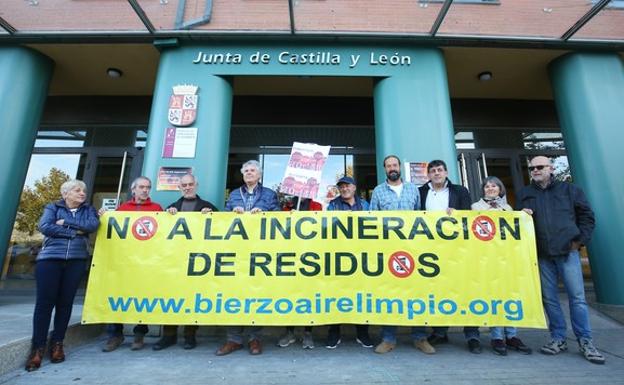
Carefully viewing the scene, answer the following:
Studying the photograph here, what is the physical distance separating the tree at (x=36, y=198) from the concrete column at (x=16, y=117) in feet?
4.94

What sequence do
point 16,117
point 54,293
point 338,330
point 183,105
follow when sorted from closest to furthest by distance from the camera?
point 54,293
point 338,330
point 183,105
point 16,117

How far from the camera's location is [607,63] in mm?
5203

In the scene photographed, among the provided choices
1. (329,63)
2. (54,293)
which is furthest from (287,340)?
(329,63)

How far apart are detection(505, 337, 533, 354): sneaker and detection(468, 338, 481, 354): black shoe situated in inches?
15.6

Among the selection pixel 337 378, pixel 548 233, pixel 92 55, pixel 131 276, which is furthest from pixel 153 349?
pixel 92 55

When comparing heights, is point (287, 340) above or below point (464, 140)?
below

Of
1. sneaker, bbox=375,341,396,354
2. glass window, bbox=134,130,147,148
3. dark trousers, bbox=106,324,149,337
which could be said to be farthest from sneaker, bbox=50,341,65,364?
glass window, bbox=134,130,147,148

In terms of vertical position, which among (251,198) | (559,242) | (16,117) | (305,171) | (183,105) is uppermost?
(183,105)

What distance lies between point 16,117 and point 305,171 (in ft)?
16.2

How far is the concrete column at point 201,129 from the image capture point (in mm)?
4656

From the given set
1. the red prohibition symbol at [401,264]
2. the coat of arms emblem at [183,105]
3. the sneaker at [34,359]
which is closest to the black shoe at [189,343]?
the sneaker at [34,359]

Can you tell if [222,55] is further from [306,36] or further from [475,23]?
[475,23]

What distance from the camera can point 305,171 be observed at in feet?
12.4

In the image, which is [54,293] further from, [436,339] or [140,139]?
[140,139]
